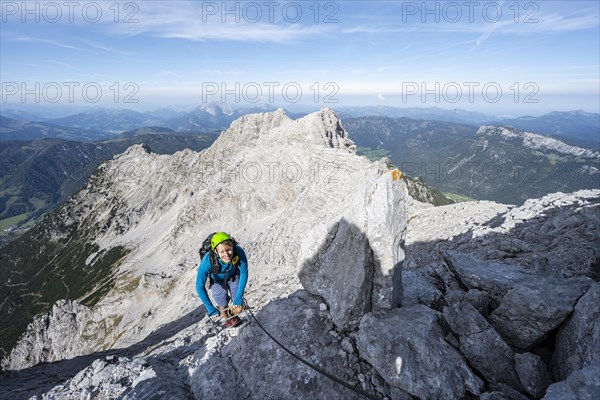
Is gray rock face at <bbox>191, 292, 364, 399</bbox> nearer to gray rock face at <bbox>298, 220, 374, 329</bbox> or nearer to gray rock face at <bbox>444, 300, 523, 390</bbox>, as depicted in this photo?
gray rock face at <bbox>298, 220, 374, 329</bbox>

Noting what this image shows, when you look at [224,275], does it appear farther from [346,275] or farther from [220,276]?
[346,275]

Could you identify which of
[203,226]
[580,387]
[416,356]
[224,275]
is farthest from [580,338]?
[203,226]

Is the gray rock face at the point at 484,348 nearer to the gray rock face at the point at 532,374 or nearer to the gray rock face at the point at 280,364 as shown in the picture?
the gray rock face at the point at 532,374

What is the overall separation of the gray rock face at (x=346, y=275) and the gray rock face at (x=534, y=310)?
14.1 feet

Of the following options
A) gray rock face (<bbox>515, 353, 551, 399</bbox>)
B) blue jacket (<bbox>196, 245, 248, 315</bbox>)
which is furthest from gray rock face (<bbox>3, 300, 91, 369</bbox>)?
gray rock face (<bbox>515, 353, 551, 399</bbox>)

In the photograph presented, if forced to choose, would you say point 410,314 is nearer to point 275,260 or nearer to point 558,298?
point 558,298

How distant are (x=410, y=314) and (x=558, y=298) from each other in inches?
174

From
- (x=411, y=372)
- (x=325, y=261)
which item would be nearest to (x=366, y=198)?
(x=325, y=261)

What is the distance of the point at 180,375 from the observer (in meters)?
11.4

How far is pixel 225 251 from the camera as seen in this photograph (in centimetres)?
1191

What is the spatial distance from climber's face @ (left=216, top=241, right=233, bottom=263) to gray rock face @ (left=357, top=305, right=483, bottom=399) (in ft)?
18.4

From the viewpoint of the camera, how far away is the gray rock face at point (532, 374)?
8.13 metres

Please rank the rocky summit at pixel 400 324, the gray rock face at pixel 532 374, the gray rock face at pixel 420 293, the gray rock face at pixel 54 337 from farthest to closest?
the gray rock face at pixel 54 337 → the gray rock face at pixel 420 293 → the rocky summit at pixel 400 324 → the gray rock face at pixel 532 374

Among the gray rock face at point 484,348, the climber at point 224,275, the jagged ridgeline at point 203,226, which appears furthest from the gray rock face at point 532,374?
the climber at point 224,275
